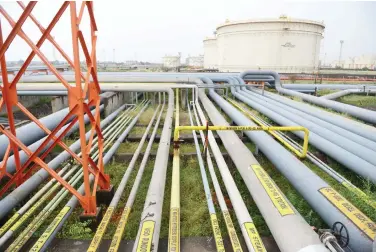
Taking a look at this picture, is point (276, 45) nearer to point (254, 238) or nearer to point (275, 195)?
point (275, 195)

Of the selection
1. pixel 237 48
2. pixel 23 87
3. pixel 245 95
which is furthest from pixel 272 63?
pixel 23 87

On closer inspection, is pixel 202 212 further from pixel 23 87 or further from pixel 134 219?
pixel 23 87

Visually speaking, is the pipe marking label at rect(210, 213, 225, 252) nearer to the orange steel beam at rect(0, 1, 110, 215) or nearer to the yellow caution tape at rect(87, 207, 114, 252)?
the yellow caution tape at rect(87, 207, 114, 252)

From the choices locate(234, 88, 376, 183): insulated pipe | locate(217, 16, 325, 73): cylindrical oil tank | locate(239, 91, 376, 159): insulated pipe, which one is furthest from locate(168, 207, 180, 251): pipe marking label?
locate(217, 16, 325, 73): cylindrical oil tank

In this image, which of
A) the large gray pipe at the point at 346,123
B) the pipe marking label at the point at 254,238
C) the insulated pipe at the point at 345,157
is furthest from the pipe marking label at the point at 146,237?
the large gray pipe at the point at 346,123

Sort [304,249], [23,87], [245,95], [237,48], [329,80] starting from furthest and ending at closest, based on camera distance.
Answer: [237,48]
[329,80]
[245,95]
[23,87]
[304,249]

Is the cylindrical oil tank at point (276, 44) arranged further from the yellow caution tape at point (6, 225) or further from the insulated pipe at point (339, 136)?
the yellow caution tape at point (6, 225)

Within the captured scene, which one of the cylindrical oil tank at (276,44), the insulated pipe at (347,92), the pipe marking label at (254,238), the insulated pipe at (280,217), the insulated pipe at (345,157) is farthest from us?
the cylindrical oil tank at (276,44)

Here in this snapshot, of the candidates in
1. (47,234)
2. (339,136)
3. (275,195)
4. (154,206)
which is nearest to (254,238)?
(275,195)
